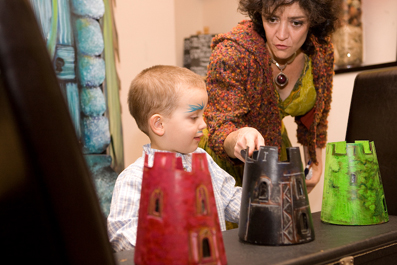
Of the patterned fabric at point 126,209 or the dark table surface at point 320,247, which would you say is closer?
the dark table surface at point 320,247

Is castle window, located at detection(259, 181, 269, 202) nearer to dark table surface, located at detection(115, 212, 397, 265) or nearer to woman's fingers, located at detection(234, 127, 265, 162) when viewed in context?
dark table surface, located at detection(115, 212, 397, 265)

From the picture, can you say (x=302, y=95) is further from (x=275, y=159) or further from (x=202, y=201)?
(x=202, y=201)

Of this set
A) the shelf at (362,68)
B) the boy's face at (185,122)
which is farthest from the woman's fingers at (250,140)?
the shelf at (362,68)

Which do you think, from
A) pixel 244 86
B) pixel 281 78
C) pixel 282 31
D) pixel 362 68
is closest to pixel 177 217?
pixel 244 86

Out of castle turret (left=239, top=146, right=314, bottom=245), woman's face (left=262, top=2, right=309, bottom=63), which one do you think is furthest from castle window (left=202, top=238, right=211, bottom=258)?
woman's face (left=262, top=2, right=309, bottom=63)

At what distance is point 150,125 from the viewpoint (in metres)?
1.00

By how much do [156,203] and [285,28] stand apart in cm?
98

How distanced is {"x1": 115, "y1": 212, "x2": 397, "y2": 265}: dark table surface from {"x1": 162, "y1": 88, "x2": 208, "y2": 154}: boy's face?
1.00 feet

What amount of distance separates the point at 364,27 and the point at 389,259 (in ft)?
6.18

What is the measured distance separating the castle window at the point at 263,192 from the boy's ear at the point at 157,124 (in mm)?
410

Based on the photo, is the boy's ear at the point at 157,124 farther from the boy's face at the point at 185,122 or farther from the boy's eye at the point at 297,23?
the boy's eye at the point at 297,23

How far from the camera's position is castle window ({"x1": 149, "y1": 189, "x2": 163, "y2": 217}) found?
0.49 meters

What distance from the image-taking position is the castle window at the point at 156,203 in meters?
0.49

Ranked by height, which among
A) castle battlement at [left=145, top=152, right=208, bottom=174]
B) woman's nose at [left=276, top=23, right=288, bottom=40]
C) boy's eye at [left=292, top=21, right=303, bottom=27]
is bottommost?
castle battlement at [left=145, top=152, right=208, bottom=174]
